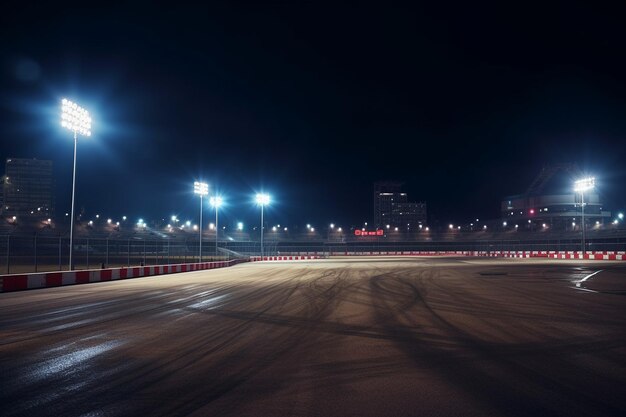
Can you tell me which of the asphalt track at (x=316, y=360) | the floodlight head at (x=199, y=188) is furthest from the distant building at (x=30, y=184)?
the asphalt track at (x=316, y=360)

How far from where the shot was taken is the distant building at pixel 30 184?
166000mm

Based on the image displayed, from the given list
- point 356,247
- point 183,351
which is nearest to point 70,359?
point 183,351

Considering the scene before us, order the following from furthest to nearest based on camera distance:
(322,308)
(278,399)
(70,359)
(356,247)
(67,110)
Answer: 1. (356,247)
2. (67,110)
3. (322,308)
4. (70,359)
5. (278,399)

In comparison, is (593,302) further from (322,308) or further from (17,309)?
(17,309)

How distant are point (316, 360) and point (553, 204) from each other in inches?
6592

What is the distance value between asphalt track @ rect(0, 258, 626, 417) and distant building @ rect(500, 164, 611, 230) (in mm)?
136343

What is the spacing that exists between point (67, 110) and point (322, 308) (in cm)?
2287

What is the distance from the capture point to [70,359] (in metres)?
7.41

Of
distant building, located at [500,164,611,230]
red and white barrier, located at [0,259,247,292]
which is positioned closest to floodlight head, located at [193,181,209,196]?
red and white barrier, located at [0,259,247,292]

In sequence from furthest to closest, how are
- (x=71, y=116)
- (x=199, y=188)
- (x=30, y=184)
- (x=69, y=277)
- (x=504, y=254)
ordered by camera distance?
(x=30, y=184) → (x=504, y=254) → (x=199, y=188) → (x=71, y=116) → (x=69, y=277)

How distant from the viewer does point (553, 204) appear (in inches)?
6161

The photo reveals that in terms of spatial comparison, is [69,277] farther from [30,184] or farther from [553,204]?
[30,184]

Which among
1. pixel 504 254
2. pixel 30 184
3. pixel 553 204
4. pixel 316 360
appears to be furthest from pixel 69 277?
pixel 30 184

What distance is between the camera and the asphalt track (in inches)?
204
